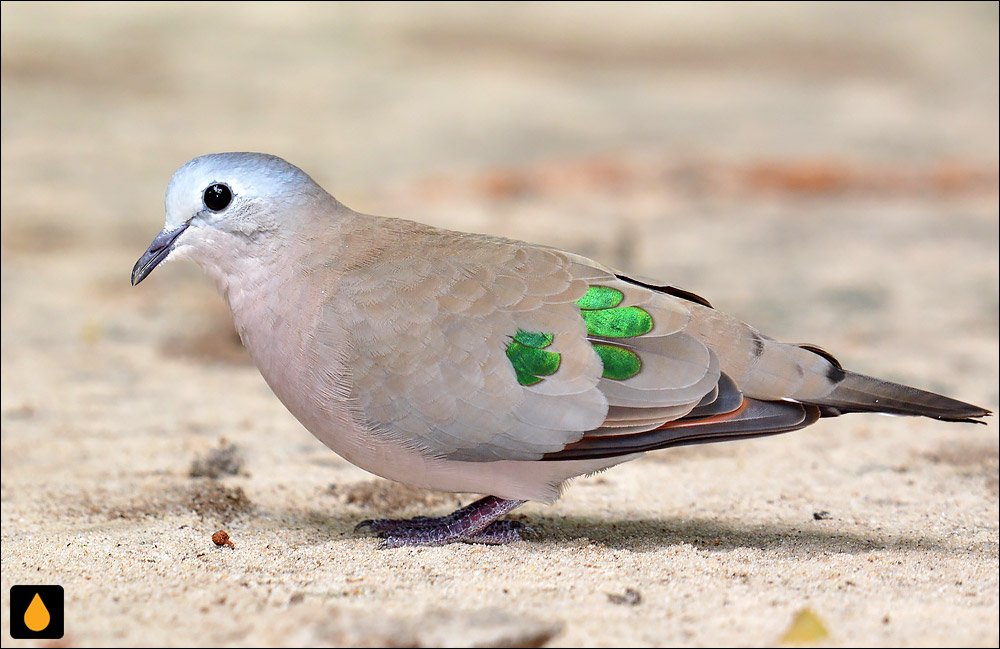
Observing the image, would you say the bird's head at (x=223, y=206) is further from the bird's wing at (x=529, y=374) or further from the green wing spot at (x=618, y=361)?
the green wing spot at (x=618, y=361)

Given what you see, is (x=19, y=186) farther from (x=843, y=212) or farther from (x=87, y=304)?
(x=843, y=212)

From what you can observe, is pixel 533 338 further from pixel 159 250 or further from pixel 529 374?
pixel 159 250

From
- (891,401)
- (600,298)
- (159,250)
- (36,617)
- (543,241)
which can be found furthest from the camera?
(543,241)

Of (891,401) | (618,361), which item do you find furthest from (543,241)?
(891,401)

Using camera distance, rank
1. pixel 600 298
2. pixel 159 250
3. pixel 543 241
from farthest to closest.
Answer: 1. pixel 543 241
2. pixel 159 250
3. pixel 600 298

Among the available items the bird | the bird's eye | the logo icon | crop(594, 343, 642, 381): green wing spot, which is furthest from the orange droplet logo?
crop(594, 343, 642, 381): green wing spot

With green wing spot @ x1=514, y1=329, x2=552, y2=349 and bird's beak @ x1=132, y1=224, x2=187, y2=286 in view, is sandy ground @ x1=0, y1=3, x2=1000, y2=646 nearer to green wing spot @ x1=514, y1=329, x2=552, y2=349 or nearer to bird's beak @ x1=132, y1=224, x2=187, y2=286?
green wing spot @ x1=514, y1=329, x2=552, y2=349
